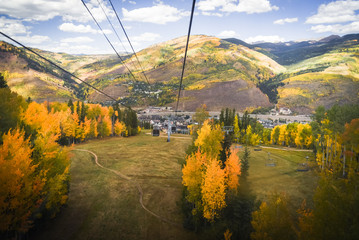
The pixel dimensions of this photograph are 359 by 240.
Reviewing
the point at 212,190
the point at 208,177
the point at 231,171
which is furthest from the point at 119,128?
the point at 212,190

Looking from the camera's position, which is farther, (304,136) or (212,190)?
(304,136)

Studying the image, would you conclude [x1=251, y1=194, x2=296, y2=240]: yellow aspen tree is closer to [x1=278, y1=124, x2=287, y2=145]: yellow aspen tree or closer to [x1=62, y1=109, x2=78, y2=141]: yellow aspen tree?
[x1=62, y1=109, x2=78, y2=141]: yellow aspen tree

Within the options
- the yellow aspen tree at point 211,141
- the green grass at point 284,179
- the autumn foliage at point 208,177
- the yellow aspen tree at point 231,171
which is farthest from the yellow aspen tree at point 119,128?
the yellow aspen tree at point 231,171

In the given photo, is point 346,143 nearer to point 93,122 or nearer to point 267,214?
point 267,214

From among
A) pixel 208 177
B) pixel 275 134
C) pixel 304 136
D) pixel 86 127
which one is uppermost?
pixel 86 127

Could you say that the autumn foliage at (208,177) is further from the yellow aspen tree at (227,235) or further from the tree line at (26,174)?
the tree line at (26,174)

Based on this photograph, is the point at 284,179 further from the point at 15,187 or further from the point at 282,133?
the point at 282,133

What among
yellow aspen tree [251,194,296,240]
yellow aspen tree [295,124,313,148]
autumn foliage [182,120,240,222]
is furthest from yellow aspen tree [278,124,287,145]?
yellow aspen tree [251,194,296,240]

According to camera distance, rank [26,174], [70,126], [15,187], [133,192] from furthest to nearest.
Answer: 1. [70,126]
2. [133,192]
3. [26,174]
4. [15,187]
